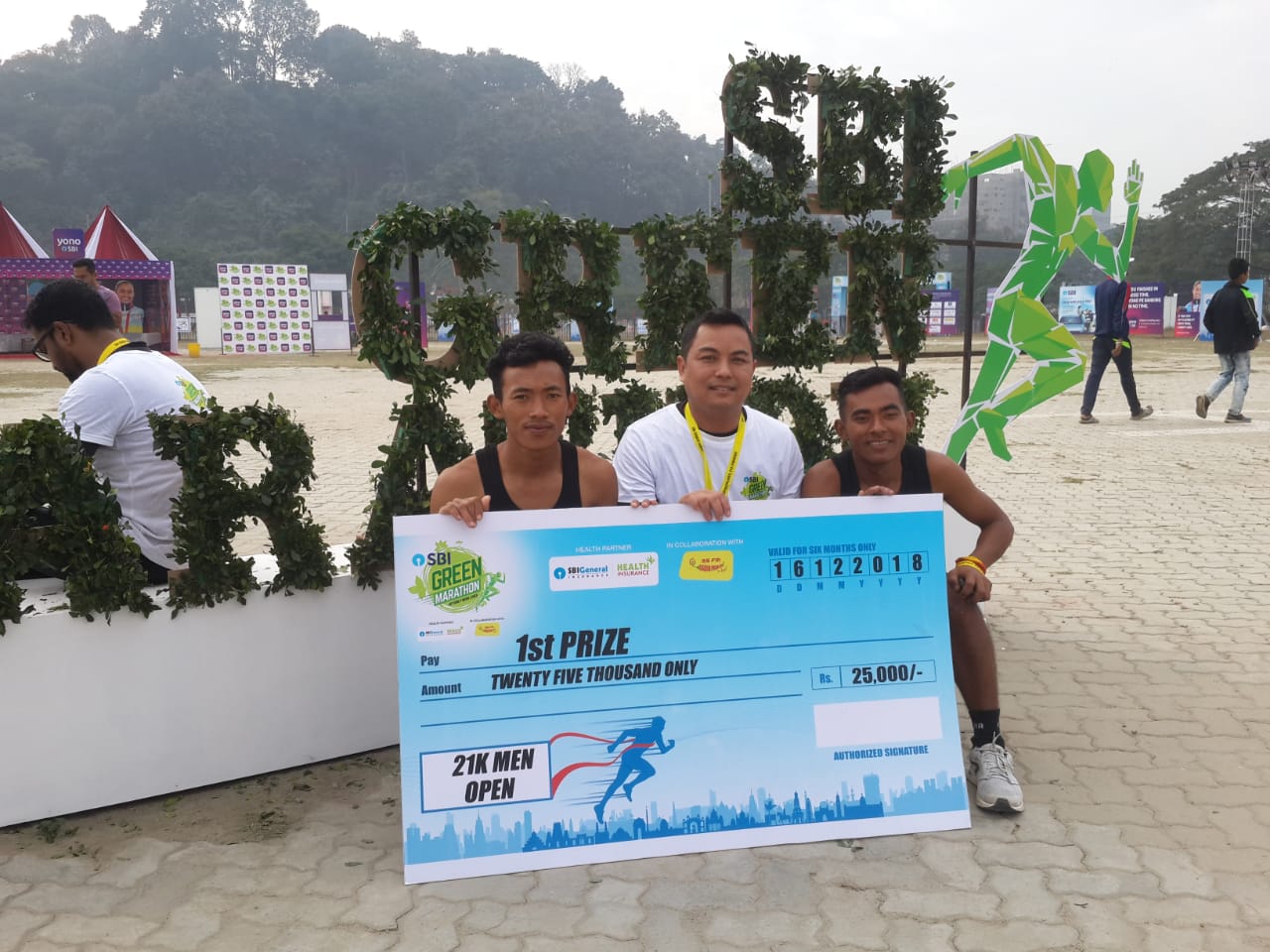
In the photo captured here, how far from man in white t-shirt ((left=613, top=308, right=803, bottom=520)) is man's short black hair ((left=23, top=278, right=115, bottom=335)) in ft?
6.36

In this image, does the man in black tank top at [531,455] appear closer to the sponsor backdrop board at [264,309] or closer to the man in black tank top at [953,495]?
the man in black tank top at [953,495]

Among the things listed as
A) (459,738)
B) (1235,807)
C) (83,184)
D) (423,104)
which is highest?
(423,104)

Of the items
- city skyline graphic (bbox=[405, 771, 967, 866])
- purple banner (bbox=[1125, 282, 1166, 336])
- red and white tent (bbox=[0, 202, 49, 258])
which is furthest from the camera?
purple banner (bbox=[1125, 282, 1166, 336])

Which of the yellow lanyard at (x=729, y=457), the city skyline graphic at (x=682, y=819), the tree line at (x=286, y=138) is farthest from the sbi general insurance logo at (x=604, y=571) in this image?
the tree line at (x=286, y=138)

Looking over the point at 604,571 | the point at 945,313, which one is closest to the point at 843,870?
the point at 604,571

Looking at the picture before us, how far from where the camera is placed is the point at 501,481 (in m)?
3.04

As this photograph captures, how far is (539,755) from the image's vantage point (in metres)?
2.75

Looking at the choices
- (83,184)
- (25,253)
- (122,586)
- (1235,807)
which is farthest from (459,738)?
(83,184)

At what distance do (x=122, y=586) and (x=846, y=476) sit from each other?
7.31 feet

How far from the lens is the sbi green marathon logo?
2742 mm

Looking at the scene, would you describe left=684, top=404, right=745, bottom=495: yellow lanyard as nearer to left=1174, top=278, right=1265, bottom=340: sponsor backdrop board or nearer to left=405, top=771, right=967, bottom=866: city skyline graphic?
left=405, top=771, right=967, bottom=866: city skyline graphic

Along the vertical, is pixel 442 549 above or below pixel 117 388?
below

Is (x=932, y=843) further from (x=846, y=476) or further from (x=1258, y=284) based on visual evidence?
(x=1258, y=284)

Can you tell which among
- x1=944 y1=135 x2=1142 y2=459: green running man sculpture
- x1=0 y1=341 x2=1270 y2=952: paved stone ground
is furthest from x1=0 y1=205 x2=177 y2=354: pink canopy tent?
x1=0 y1=341 x2=1270 y2=952: paved stone ground
